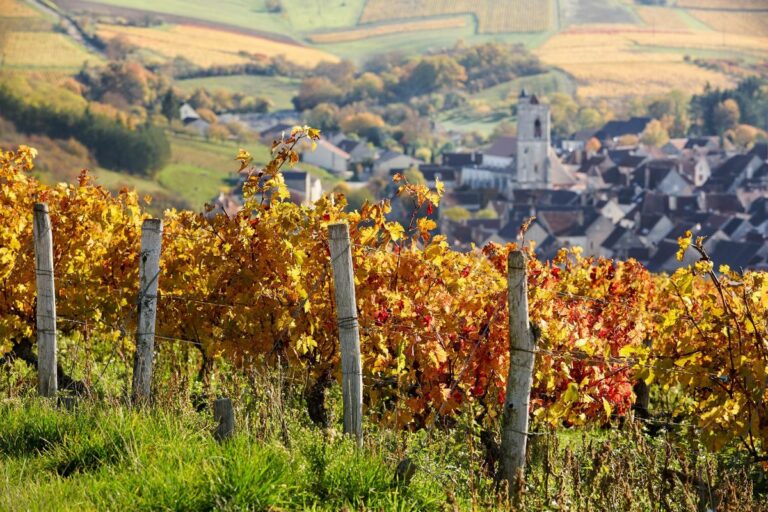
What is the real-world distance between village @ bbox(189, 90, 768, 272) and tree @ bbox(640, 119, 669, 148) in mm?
1494

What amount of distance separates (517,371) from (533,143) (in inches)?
5595

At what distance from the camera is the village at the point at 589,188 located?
10144 centimetres

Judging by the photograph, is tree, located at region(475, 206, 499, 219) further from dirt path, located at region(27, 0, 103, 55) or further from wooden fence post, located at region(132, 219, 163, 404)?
wooden fence post, located at region(132, 219, 163, 404)

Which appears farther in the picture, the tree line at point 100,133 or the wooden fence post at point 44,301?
the tree line at point 100,133

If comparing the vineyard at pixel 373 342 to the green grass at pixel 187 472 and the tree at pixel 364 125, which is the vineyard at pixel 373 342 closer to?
the green grass at pixel 187 472

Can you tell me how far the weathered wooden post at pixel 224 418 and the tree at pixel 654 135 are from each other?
167 m

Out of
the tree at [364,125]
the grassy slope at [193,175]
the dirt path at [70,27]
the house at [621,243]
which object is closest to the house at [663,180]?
the house at [621,243]

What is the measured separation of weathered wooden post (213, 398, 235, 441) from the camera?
16.8 feet

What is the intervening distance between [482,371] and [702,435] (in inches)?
52.8

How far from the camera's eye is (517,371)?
4.89 m

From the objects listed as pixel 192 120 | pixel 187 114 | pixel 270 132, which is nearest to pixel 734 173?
pixel 270 132

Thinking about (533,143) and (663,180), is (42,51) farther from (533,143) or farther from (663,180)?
(663,180)

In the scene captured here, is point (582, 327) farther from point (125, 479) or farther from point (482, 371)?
point (125, 479)

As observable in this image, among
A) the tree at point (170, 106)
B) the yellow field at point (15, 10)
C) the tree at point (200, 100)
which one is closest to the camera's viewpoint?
the tree at point (170, 106)
